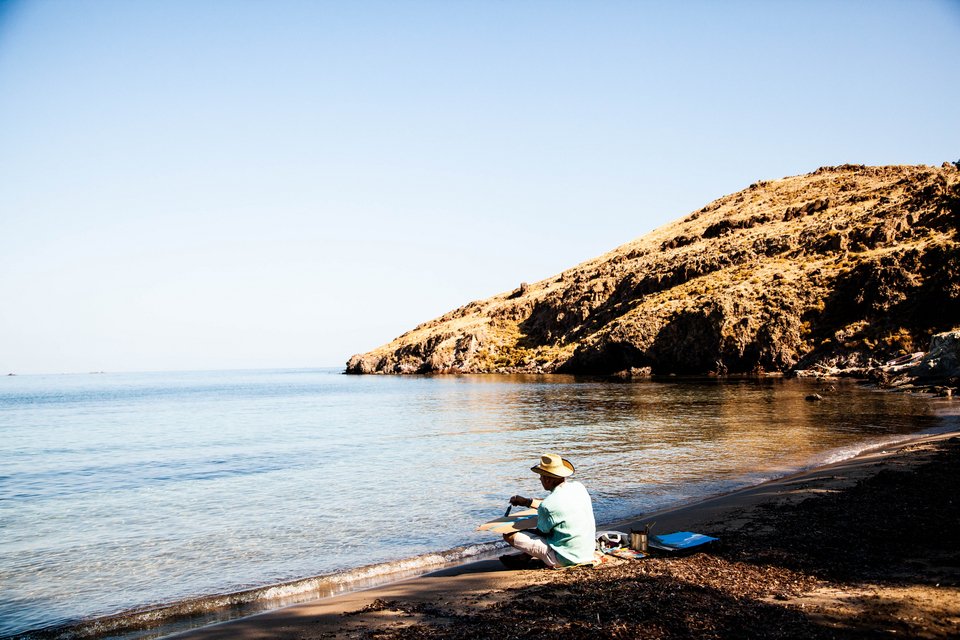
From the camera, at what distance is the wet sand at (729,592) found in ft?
20.8

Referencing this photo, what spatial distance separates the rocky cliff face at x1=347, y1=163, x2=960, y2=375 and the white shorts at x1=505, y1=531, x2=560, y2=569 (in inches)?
2728

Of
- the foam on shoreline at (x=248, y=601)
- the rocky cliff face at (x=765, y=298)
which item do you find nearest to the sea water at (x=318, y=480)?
the foam on shoreline at (x=248, y=601)

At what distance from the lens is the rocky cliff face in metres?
71.7

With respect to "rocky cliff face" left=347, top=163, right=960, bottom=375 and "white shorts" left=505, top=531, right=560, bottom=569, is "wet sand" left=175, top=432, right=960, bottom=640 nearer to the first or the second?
"white shorts" left=505, top=531, right=560, bottom=569

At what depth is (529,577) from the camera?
355 inches

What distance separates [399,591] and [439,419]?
32429 millimetres

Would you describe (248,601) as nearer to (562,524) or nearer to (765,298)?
(562,524)

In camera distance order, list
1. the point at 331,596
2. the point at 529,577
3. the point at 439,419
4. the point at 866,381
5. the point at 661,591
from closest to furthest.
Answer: the point at 661,591 < the point at 529,577 < the point at 331,596 < the point at 439,419 < the point at 866,381

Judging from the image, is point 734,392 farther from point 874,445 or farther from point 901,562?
point 901,562

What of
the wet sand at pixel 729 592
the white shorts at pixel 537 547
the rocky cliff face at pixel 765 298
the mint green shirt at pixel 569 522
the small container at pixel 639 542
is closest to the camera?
the wet sand at pixel 729 592

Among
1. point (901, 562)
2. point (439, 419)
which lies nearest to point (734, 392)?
point (439, 419)

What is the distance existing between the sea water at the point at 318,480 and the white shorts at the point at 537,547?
3.21 meters

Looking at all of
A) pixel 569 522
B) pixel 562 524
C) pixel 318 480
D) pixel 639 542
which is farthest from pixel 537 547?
pixel 318 480

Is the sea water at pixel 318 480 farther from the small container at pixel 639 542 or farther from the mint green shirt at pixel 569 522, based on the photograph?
the small container at pixel 639 542
